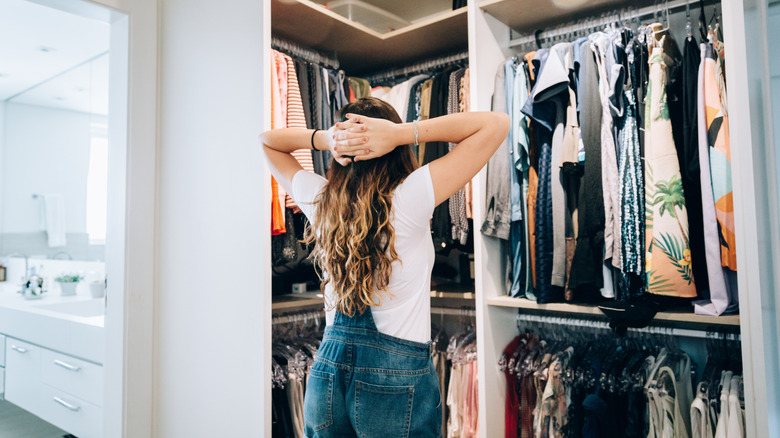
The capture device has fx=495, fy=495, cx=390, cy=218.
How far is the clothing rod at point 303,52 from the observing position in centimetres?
225

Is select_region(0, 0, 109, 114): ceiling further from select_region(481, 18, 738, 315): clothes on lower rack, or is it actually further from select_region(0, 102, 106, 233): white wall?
select_region(481, 18, 738, 315): clothes on lower rack

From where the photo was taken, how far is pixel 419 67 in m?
2.61

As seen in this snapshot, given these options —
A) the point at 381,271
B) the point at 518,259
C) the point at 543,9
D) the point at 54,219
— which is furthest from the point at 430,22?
the point at 54,219

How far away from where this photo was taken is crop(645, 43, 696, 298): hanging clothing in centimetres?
156

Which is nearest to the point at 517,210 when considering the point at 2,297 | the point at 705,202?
the point at 705,202

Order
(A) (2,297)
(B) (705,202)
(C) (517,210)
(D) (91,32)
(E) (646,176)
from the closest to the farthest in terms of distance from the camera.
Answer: (B) (705,202)
(E) (646,176)
(C) (517,210)
(D) (91,32)
(A) (2,297)

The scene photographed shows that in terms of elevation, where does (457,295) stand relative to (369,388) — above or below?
above

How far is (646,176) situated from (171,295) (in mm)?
2074

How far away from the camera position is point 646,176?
Answer: 1646 mm

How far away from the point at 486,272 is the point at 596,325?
0.54m

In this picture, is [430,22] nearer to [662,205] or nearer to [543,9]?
[543,9]

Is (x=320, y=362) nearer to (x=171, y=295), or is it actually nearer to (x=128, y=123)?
(x=171, y=295)

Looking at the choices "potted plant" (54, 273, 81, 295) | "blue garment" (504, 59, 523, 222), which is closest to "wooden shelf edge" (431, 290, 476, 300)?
"blue garment" (504, 59, 523, 222)

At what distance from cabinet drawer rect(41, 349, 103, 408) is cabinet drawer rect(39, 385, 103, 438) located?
34mm
